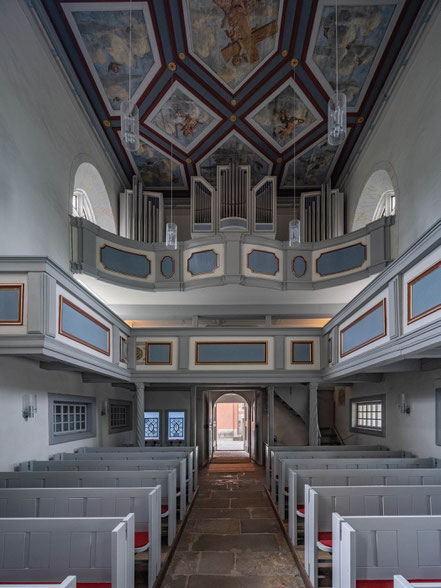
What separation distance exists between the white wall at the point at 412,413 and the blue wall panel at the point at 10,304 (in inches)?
230

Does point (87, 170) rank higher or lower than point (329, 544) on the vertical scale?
higher

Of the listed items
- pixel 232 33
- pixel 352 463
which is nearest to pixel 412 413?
pixel 352 463

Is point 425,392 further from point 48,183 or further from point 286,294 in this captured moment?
point 48,183

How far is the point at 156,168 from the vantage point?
1255 centimetres

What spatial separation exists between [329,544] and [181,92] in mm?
8813

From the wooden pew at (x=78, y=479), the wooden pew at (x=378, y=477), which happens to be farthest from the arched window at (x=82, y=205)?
the wooden pew at (x=378, y=477)

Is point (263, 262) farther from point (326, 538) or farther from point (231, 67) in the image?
point (326, 538)

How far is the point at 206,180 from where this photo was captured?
42.8 ft

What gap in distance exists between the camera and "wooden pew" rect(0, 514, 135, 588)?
342 cm

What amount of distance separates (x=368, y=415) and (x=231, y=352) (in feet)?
11.7

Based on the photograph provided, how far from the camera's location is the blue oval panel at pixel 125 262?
9.93 m

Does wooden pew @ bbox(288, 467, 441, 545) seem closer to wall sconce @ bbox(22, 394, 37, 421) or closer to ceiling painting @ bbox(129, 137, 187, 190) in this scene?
wall sconce @ bbox(22, 394, 37, 421)

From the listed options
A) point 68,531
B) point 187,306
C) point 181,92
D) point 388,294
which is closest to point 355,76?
point 181,92

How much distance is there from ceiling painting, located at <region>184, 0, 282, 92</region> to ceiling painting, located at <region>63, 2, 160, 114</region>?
2.63 feet
